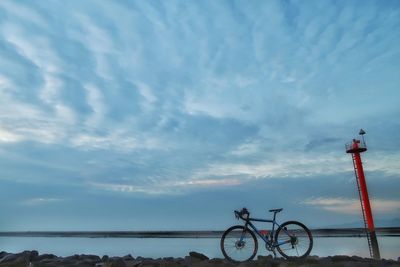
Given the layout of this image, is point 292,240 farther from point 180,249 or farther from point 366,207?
point 180,249

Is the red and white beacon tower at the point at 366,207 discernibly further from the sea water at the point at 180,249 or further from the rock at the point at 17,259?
the rock at the point at 17,259

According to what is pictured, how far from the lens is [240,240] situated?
8086mm

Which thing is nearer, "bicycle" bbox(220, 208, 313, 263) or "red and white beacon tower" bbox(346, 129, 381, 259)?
"bicycle" bbox(220, 208, 313, 263)

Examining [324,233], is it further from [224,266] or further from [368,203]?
[224,266]

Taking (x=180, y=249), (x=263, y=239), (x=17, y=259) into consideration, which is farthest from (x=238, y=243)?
(x=180, y=249)

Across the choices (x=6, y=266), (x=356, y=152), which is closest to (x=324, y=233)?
(x=356, y=152)

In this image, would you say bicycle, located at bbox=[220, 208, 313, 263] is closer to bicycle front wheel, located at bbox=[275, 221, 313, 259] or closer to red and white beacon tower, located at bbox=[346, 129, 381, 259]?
bicycle front wheel, located at bbox=[275, 221, 313, 259]

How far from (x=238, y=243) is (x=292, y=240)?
3.94 ft

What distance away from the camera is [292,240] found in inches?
314

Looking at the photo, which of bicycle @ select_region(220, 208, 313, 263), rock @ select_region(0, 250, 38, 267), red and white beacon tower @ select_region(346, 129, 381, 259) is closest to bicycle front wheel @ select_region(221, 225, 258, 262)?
bicycle @ select_region(220, 208, 313, 263)

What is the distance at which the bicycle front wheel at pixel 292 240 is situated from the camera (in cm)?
795

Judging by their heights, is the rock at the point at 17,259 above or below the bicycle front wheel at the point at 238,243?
below

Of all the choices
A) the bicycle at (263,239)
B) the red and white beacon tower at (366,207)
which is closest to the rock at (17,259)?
the bicycle at (263,239)

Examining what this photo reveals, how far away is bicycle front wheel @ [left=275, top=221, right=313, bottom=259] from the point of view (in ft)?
26.1
